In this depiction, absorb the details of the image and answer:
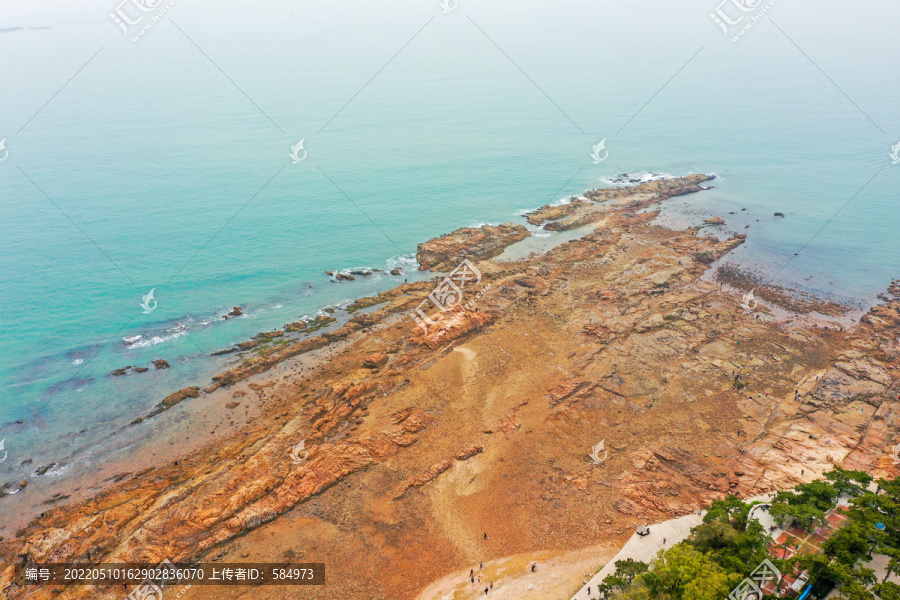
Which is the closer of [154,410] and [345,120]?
[154,410]

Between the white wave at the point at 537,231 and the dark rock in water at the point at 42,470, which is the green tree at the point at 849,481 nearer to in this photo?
the white wave at the point at 537,231

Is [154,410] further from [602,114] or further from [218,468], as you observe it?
[602,114]

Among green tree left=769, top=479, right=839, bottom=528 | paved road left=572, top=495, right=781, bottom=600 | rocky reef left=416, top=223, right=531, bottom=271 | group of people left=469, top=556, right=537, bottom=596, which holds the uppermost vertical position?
rocky reef left=416, top=223, right=531, bottom=271

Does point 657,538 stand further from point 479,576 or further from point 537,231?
point 537,231

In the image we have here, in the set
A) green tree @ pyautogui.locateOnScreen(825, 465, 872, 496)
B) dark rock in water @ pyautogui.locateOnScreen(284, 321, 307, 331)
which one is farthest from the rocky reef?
green tree @ pyautogui.locateOnScreen(825, 465, 872, 496)

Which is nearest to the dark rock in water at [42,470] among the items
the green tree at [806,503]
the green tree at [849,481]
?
the green tree at [806,503]

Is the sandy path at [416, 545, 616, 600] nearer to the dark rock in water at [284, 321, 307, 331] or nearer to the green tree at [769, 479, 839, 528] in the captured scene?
the green tree at [769, 479, 839, 528]

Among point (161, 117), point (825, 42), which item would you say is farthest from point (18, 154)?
point (825, 42)
